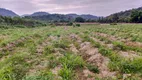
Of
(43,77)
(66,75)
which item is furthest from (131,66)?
(43,77)

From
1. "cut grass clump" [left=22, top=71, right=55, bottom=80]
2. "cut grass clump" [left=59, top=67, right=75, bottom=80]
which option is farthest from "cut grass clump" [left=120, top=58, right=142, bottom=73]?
"cut grass clump" [left=22, top=71, right=55, bottom=80]

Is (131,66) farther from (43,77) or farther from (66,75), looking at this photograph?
(43,77)

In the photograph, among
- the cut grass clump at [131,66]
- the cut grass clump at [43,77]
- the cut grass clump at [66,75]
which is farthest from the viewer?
the cut grass clump at [131,66]

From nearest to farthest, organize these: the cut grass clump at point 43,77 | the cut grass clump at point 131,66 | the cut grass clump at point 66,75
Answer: the cut grass clump at point 43,77
the cut grass clump at point 66,75
the cut grass clump at point 131,66

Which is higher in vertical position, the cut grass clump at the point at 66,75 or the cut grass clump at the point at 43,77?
the cut grass clump at the point at 43,77

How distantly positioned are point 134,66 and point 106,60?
1.87m

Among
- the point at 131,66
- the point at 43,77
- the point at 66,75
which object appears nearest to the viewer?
the point at 43,77

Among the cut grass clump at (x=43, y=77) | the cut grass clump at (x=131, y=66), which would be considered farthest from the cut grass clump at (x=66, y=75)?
the cut grass clump at (x=131, y=66)

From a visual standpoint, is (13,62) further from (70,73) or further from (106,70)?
(106,70)

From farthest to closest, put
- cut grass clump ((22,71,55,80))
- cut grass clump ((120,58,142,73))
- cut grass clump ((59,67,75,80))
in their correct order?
cut grass clump ((120,58,142,73)) → cut grass clump ((59,67,75,80)) → cut grass clump ((22,71,55,80))

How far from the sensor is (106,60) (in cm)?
972

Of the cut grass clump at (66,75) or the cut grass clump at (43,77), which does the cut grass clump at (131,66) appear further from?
the cut grass clump at (43,77)

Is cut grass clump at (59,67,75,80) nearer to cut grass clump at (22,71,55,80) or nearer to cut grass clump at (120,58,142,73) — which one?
cut grass clump at (22,71,55,80)

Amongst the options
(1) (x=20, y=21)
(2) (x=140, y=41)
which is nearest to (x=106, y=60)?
(2) (x=140, y=41)
